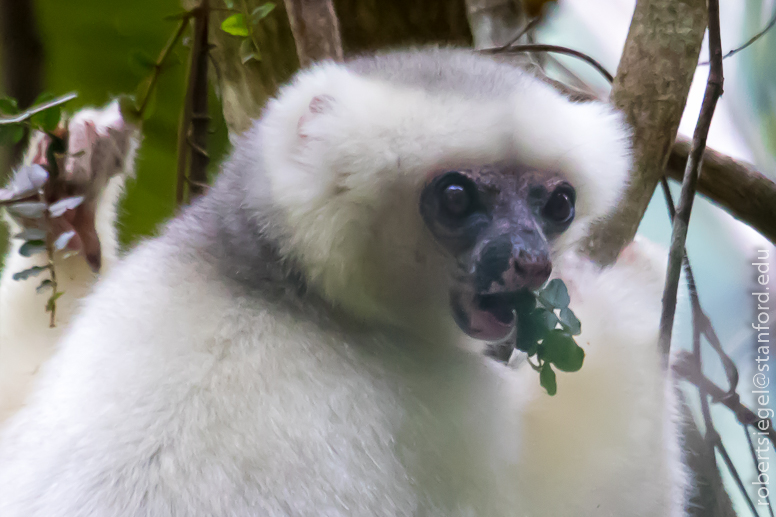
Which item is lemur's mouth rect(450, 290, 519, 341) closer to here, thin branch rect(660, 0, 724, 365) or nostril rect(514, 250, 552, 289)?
nostril rect(514, 250, 552, 289)

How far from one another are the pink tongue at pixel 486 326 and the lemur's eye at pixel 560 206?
194 millimetres

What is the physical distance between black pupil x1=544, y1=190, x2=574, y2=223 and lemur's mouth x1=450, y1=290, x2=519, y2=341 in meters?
0.17

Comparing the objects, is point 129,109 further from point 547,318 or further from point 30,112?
point 547,318

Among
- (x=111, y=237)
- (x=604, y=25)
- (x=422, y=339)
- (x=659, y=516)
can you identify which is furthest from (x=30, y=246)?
(x=659, y=516)

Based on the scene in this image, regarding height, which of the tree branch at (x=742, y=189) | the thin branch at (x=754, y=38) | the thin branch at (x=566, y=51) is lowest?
the tree branch at (x=742, y=189)

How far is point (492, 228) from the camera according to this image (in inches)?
34.7

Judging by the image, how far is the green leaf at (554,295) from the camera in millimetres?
893

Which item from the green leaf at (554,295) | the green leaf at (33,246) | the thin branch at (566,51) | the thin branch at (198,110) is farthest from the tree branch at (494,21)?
the green leaf at (33,246)

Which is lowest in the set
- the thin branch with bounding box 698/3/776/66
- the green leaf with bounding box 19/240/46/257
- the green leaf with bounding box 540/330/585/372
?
the green leaf with bounding box 19/240/46/257

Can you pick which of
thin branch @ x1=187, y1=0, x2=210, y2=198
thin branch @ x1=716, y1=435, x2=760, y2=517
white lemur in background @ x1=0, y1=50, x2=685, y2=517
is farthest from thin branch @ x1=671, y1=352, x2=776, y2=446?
thin branch @ x1=187, y1=0, x2=210, y2=198

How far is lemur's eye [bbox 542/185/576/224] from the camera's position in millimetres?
956

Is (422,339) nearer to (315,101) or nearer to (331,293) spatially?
(331,293)

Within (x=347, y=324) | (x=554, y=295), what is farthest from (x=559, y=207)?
(x=347, y=324)

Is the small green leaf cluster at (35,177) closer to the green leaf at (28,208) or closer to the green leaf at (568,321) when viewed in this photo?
the green leaf at (28,208)
